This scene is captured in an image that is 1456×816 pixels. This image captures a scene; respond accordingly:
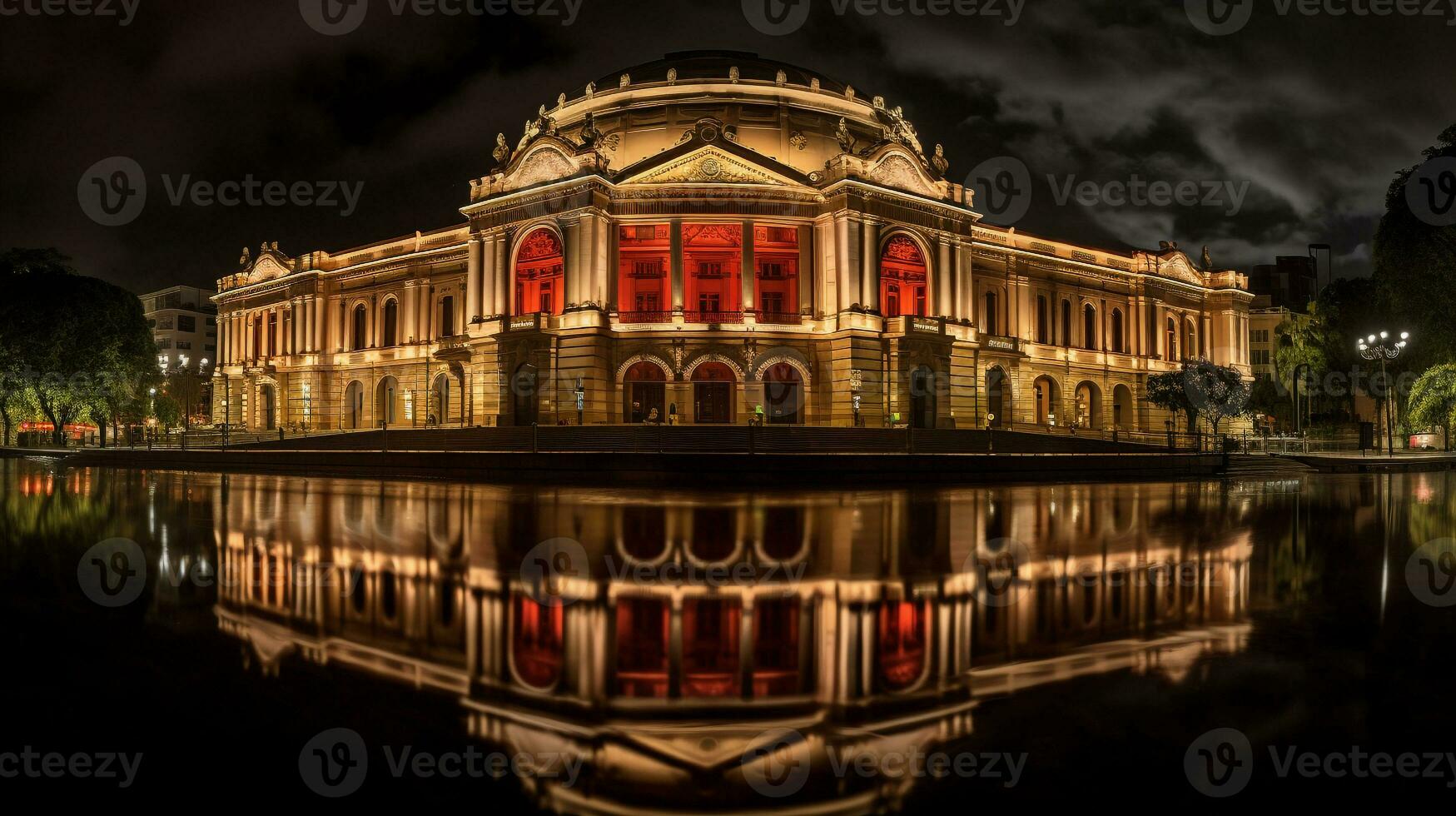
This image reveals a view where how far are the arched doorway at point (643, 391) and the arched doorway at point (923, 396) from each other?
1336 centimetres

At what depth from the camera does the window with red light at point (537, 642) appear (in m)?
4.56

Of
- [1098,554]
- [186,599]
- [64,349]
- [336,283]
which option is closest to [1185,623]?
[1098,554]

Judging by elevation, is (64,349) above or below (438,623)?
above

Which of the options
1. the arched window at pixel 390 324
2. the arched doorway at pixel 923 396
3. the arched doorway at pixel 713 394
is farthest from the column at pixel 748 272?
the arched window at pixel 390 324

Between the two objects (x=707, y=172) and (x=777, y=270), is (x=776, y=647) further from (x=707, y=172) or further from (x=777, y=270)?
(x=777, y=270)

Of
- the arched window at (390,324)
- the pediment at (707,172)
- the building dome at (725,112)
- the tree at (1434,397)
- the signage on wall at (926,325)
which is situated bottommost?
the tree at (1434,397)

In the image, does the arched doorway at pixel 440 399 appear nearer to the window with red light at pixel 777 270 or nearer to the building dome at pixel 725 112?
the building dome at pixel 725 112

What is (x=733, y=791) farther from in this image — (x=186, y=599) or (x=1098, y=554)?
(x=1098, y=554)

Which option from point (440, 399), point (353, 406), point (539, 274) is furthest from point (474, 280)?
point (353, 406)

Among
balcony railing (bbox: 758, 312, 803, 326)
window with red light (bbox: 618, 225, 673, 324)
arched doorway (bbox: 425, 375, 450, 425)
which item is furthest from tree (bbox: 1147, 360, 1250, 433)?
arched doorway (bbox: 425, 375, 450, 425)

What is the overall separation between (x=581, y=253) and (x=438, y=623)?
125 ft

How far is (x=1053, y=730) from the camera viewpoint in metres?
3.73

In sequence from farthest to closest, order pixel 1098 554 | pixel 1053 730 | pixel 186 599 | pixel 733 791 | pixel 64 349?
pixel 64 349 < pixel 1098 554 < pixel 186 599 < pixel 1053 730 < pixel 733 791

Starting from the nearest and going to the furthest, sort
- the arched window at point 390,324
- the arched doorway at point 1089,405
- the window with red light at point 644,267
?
the window with red light at point 644,267
the arched window at point 390,324
the arched doorway at point 1089,405
